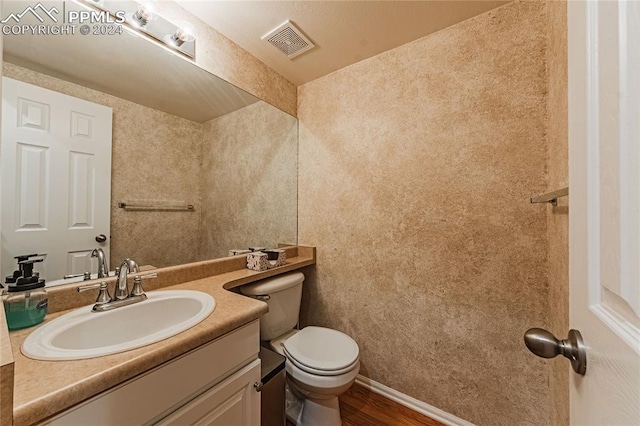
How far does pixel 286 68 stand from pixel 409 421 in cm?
245

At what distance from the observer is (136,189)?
3.81ft

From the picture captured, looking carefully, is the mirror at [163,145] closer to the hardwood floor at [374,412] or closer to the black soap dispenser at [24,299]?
the black soap dispenser at [24,299]

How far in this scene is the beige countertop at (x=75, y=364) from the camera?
1.46 ft

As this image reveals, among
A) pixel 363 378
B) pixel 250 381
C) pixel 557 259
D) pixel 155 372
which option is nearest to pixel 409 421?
pixel 363 378

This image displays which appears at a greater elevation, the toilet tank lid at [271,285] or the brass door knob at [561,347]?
the brass door knob at [561,347]

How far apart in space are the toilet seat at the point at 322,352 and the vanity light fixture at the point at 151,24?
1.74 metres

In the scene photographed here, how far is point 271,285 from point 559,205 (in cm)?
145

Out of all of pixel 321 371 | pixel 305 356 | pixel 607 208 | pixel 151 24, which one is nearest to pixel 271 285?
pixel 305 356

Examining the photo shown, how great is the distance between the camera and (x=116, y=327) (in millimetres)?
881

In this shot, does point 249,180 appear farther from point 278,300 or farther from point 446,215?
point 446,215

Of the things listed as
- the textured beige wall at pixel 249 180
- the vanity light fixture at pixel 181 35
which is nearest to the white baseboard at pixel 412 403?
the textured beige wall at pixel 249 180

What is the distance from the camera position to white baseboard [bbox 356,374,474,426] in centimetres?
132

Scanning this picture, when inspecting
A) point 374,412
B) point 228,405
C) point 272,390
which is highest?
point 228,405

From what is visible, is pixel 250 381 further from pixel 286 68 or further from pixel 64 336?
pixel 286 68
